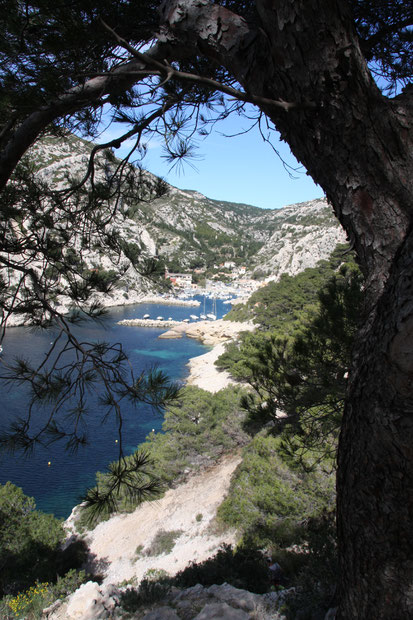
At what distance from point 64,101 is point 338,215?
1.10 meters

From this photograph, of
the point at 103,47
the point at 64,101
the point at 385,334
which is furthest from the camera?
the point at 103,47

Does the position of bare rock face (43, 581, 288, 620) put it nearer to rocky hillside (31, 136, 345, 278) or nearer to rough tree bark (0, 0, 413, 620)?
rough tree bark (0, 0, 413, 620)

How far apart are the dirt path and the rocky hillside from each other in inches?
205

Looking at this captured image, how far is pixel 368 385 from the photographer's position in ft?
2.78

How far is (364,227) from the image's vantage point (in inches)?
38.1

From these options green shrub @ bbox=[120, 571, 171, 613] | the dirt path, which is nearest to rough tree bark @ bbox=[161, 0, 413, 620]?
green shrub @ bbox=[120, 571, 171, 613]

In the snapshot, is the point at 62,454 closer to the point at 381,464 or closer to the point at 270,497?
the point at 270,497

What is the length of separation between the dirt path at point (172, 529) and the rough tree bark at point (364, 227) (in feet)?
20.9

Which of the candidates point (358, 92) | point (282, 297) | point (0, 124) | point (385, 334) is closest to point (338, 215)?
point (358, 92)

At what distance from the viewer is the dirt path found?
649 cm

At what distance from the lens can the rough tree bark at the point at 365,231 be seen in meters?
0.79

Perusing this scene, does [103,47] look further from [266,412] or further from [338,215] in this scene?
[266,412]

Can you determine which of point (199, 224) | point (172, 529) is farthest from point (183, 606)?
point (199, 224)

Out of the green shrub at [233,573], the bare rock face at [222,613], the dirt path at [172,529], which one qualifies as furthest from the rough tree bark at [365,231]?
the dirt path at [172,529]
